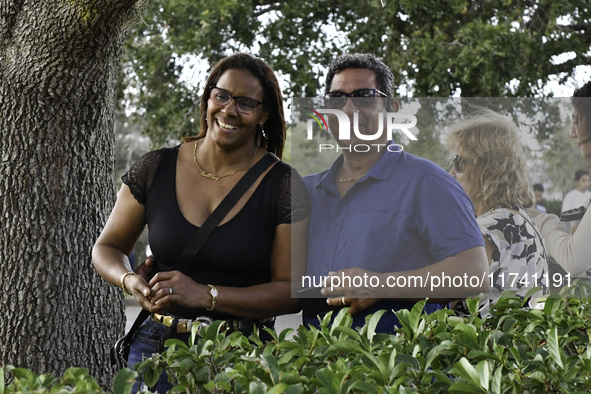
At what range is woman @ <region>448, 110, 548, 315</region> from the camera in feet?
8.73

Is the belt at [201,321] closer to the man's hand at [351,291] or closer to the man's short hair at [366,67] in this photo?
→ the man's hand at [351,291]

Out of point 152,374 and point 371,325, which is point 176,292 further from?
point 371,325

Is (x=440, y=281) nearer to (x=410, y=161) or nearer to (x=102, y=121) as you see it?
(x=410, y=161)

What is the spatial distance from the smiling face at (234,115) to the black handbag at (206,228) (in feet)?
0.37

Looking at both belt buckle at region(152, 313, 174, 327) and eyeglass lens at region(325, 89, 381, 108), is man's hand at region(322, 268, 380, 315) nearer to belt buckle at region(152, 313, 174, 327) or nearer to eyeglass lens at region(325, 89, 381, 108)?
eyeglass lens at region(325, 89, 381, 108)

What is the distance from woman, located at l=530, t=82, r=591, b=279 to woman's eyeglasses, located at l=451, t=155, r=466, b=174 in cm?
26

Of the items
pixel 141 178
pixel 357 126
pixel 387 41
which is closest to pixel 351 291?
pixel 357 126

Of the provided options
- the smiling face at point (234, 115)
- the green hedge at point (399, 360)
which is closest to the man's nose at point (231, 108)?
the smiling face at point (234, 115)

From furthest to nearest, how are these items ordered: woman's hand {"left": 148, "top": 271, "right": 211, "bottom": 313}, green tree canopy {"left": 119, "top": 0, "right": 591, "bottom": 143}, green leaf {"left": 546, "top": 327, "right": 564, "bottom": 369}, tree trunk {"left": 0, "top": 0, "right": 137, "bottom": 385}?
green tree canopy {"left": 119, "top": 0, "right": 591, "bottom": 143} → tree trunk {"left": 0, "top": 0, "right": 137, "bottom": 385} → woman's hand {"left": 148, "top": 271, "right": 211, "bottom": 313} → green leaf {"left": 546, "top": 327, "right": 564, "bottom": 369}

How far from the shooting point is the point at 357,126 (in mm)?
2641

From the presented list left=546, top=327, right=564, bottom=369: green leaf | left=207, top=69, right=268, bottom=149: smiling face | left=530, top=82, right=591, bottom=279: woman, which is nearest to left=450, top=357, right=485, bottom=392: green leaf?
left=546, top=327, right=564, bottom=369: green leaf

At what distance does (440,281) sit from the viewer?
259cm

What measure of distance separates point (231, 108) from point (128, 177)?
18.9 inches

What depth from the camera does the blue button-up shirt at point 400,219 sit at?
2574mm
